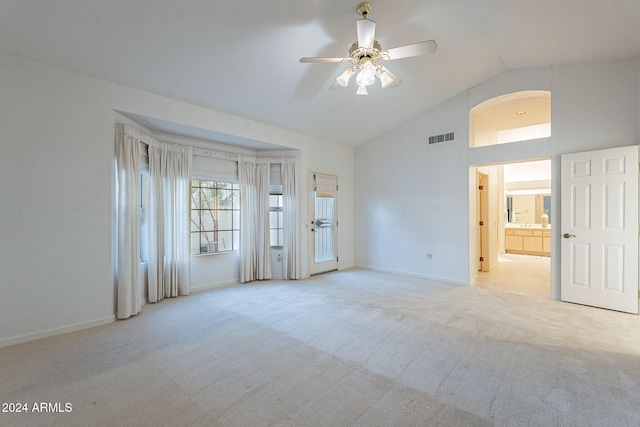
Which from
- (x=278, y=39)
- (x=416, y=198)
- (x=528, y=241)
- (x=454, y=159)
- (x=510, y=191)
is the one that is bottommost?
(x=528, y=241)

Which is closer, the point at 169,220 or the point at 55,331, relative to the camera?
the point at 55,331

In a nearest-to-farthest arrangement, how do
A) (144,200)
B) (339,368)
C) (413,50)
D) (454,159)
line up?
(339,368) → (413,50) → (144,200) → (454,159)

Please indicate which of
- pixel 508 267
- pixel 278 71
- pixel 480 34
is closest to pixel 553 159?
pixel 480 34

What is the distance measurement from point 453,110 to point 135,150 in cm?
525

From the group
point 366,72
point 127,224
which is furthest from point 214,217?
point 366,72

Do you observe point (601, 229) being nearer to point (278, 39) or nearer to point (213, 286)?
point (278, 39)

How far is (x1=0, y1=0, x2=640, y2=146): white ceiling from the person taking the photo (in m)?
2.60

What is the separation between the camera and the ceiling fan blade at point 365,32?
2523 millimetres

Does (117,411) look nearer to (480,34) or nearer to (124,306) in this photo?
(124,306)

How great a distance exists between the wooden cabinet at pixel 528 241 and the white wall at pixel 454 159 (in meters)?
4.82

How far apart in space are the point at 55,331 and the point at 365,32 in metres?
4.48

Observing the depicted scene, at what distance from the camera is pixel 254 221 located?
17.6ft

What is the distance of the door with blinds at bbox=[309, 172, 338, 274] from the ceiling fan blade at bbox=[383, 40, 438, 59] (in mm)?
3242

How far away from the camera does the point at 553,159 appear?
13.9 ft
